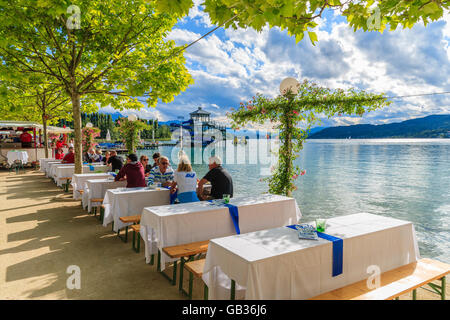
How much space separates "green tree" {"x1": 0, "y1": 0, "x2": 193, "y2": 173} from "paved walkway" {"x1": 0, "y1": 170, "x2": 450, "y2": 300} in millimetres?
2957

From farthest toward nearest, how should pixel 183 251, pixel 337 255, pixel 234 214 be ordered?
pixel 234 214
pixel 183 251
pixel 337 255

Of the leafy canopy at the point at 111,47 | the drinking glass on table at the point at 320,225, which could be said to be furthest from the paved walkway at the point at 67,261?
the leafy canopy at the point at 111,47

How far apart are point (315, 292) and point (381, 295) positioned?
0.65 m

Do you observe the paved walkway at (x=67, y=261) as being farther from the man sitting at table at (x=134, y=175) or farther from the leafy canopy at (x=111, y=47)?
the leafy canopy at (x=111, y=47)

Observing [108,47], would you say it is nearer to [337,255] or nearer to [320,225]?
[320,225]

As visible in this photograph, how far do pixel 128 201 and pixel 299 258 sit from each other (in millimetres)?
4067

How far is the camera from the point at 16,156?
17.5 meters

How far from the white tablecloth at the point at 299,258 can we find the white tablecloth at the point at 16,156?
63.0 feet

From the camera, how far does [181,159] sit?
5.68m

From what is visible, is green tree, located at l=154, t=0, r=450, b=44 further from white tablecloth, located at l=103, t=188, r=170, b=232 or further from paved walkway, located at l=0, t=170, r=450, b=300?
white tablecloth, located at l=103, t=188, r=170, b=232

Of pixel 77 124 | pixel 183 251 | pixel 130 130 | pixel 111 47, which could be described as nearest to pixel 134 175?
pixel 183 251
